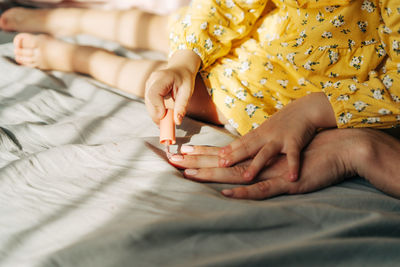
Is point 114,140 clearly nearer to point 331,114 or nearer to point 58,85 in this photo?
point 58,85

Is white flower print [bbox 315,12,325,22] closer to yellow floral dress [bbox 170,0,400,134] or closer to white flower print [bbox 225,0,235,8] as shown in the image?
yellow floral dress [bbox 170,0,400,134]

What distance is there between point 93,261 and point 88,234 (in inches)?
2.3

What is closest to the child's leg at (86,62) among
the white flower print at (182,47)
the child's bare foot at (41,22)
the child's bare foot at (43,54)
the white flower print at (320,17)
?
the child's bare foot at (43,54)

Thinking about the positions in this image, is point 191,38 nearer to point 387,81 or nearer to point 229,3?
point 229,3

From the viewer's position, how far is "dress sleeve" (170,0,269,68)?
34.5 inches

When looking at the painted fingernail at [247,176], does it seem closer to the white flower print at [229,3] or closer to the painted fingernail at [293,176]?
the painted fingernail at [293,176]

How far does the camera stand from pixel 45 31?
4.39ft

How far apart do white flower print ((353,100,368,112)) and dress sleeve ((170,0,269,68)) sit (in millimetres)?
357

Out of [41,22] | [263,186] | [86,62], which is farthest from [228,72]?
[41,22]

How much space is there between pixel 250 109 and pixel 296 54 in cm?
17

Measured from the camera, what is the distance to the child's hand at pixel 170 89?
713mm

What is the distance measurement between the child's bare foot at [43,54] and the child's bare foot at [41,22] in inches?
9.7

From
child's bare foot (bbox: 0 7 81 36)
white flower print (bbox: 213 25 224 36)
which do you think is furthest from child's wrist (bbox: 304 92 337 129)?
child's bare foot (bbox: 0 7 81 36)

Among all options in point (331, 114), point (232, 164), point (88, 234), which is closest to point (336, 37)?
point (331, 114)
